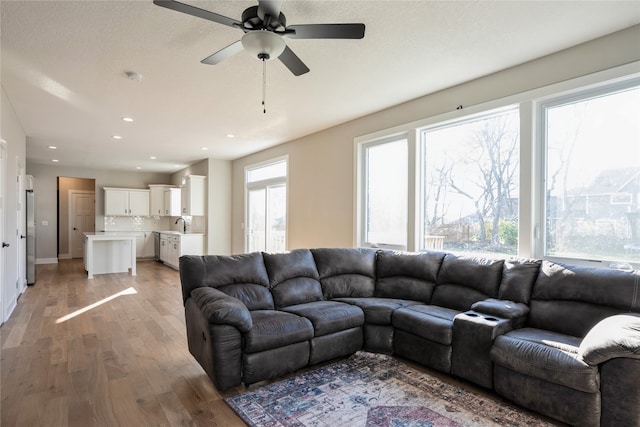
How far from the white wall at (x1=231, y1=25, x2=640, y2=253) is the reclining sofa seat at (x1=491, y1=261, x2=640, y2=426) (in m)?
1.67

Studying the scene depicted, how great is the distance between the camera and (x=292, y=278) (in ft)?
11.5

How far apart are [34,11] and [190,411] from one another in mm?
2876

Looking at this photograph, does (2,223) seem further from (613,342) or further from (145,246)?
(145,246)

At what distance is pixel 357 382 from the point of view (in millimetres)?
2674

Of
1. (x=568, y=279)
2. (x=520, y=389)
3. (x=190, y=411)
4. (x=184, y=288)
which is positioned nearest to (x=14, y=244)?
(x=184, y=288)

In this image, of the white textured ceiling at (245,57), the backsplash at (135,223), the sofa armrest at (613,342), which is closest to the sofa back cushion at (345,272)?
the white textured ceiling at (245,57)

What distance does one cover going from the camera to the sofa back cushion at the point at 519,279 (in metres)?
2.78

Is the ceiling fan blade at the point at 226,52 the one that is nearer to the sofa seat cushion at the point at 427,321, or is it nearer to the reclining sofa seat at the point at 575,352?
the sofa seat cushion at the point at 427,321

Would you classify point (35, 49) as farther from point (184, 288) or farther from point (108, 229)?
point (108, 229)

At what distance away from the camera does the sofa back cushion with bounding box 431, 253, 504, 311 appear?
118 inches

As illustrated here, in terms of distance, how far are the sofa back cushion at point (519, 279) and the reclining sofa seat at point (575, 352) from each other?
5 centimetres

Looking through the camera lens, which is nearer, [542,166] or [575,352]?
[575,352]

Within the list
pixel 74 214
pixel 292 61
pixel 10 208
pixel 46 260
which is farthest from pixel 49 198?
pixel 292 61

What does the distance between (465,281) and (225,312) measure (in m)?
2.14
